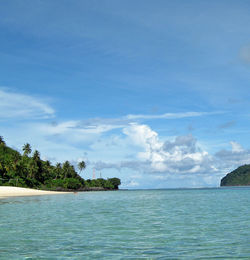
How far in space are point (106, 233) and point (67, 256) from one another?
25.5ft

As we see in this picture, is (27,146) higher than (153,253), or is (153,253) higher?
(27,146)

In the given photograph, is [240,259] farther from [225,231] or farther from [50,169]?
[50,169]

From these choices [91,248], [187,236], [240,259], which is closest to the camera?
[240,259]

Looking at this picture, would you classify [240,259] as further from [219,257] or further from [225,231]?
[225,231]

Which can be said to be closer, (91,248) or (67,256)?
(67,256)

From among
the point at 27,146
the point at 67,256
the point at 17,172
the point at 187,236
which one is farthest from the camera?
the point at 27,146

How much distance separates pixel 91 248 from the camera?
17.7 m

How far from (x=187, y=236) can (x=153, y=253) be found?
5858 mm

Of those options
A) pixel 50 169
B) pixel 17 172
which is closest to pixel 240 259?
pixel 17 172

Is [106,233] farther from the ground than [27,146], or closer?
closer

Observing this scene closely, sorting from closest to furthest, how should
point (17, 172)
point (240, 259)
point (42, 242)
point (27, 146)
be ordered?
point (240, 259) < point (42, 242) < point (17, 172) < point (27, 146)

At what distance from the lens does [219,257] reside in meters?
15.1

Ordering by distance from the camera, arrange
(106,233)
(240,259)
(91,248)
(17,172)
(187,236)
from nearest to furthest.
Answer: (240,259), (91,248), (187,236), (106,233), (17,172)

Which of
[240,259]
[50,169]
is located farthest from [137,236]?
[50,169]
